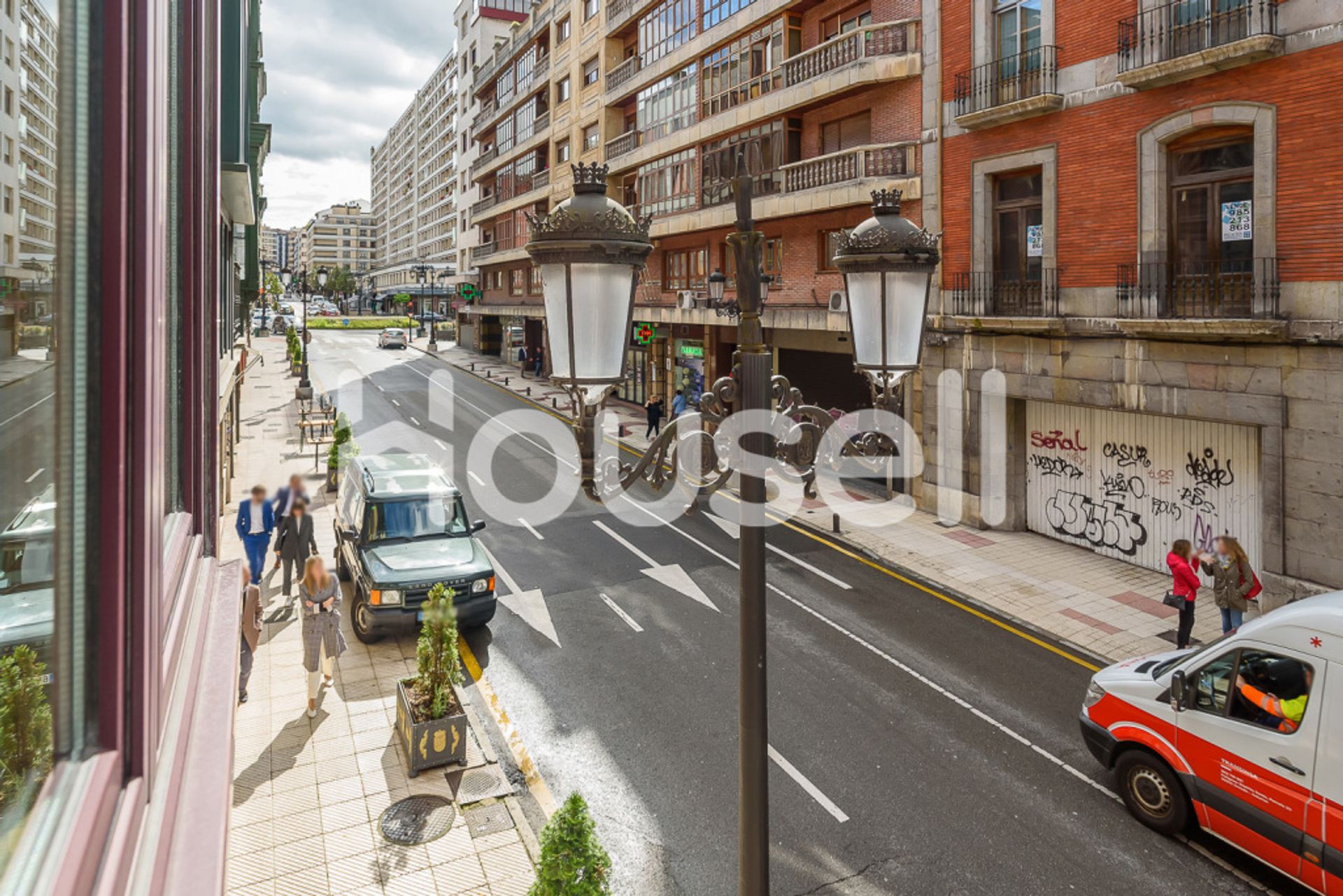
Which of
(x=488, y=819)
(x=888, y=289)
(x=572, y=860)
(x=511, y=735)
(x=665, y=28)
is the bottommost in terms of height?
(x=488, y=819)

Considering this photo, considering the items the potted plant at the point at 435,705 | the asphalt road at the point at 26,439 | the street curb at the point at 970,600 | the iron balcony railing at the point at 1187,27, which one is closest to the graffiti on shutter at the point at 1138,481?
the street curb at the point at 970,600

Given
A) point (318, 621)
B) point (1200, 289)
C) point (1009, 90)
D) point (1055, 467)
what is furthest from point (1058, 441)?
point (318, 621)

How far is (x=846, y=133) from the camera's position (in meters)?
22.3

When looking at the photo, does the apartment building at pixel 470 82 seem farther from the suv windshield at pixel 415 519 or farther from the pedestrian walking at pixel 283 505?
the suv windshield at pixel 415 519

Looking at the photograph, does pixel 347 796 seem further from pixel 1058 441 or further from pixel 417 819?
pixel 1058 441

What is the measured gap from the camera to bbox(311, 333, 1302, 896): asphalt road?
728 cm

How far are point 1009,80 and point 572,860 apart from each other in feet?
58.0

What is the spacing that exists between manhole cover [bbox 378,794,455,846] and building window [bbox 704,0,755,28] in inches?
936

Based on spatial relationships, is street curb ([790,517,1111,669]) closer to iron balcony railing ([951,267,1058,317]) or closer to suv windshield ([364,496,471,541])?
iron balcony railing ([951,267,1058,317])

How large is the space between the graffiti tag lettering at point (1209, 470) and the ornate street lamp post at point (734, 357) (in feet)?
39.1

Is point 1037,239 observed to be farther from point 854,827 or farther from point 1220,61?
point 854,827

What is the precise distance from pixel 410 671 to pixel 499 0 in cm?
6747

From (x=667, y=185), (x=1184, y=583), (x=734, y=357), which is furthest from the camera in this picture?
(x=667, y=185)

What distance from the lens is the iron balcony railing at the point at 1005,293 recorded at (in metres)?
17.0
